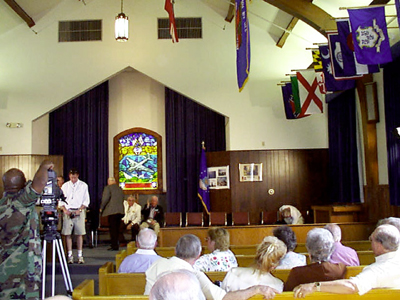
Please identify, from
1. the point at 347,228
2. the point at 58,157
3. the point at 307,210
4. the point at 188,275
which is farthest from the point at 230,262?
the point at 58,157

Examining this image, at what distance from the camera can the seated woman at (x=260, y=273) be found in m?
3.11

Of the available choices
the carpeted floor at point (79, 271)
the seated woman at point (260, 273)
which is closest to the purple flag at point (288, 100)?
the carpeted floor at point (79, 271)

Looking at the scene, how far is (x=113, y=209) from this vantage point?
9.94 meters

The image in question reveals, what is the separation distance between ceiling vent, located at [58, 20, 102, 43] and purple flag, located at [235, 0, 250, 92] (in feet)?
17.3

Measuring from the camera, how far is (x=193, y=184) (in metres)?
13.2

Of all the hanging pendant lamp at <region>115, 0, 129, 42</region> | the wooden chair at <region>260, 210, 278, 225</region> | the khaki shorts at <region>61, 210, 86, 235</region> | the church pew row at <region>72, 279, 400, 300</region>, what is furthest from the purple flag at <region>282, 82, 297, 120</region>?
the church pew row at <region>72, 279, 400, 300</region>

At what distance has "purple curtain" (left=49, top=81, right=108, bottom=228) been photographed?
13.4 metres

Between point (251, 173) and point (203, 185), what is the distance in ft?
4.18

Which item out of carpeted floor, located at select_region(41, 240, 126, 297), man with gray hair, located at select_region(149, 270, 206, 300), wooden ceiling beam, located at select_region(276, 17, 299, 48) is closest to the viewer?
man with gray hair, located at select_region(149, 270, 206, 300)

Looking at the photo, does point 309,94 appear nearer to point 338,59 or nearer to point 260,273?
point 338,59

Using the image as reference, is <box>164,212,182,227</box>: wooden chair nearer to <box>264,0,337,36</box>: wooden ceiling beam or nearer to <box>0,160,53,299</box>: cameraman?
<box>264,0,337,36</box>: wooden ceiling beam

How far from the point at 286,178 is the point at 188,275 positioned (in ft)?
34.0

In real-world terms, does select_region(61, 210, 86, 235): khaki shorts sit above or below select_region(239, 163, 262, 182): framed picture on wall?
below

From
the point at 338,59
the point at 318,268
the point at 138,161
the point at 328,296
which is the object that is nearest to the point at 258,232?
the point at 338,59
